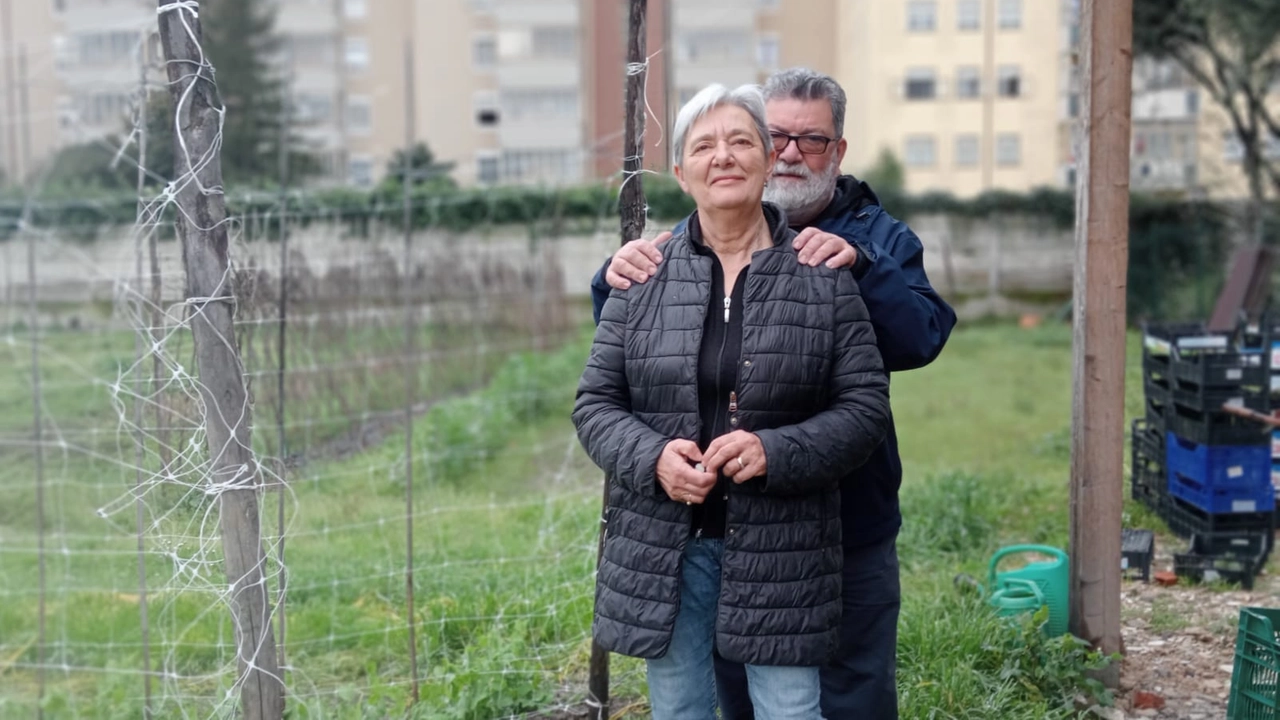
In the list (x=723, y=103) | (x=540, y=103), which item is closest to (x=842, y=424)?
(x=723, y=103)

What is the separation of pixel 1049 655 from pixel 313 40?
132 feet

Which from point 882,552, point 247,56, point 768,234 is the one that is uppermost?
point 247,56

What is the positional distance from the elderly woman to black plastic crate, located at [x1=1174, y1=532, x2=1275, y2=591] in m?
2.96

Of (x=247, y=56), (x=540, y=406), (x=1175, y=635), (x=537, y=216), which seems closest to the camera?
(x=1175, y=635)

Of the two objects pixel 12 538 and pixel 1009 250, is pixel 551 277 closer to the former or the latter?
pixel 12 538

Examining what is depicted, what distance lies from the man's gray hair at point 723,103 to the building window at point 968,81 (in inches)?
1376

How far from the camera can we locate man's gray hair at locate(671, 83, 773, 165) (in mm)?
2250

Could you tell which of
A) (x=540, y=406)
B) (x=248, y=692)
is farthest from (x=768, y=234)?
(x=540, y=406)

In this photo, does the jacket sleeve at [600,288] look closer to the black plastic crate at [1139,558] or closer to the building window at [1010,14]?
the black plastic crate at [1139,558]

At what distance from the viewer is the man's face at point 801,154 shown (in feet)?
8.27

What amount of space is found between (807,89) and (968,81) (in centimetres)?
3496

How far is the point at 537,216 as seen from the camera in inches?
775

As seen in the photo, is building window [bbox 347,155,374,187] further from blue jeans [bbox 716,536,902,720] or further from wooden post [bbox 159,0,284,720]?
blue jeans [bbox 716,536,902,720]

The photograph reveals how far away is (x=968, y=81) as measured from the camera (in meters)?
35.4
